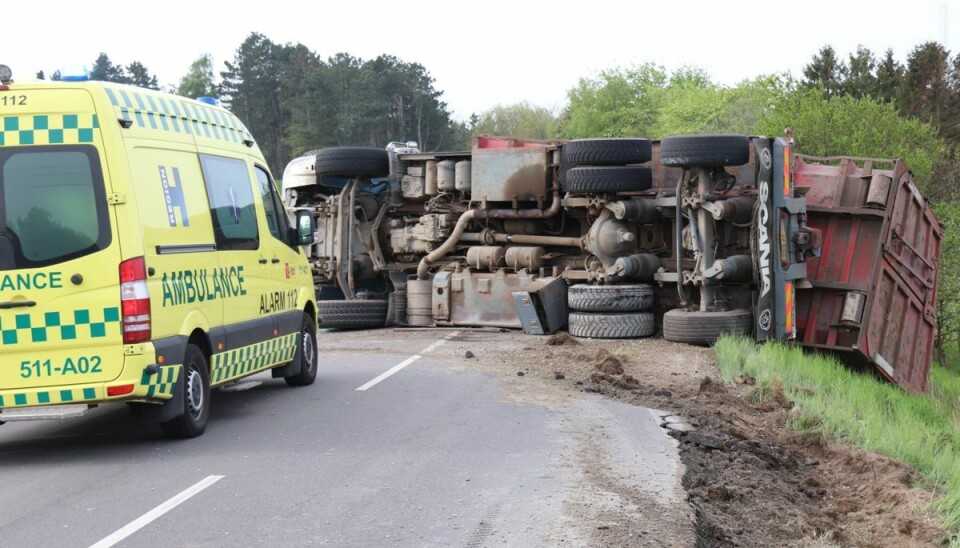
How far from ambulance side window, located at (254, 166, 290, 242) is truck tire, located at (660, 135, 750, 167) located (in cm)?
565

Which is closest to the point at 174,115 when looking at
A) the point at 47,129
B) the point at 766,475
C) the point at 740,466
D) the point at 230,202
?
the point at 230,202

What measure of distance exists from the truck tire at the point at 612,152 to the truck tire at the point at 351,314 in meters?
4.11

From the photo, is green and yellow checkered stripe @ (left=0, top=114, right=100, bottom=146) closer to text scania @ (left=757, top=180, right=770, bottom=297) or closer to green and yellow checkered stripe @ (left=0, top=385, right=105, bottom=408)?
green and yellow checkered stripe @ (left=0, top=385, right=105, bottom=408)

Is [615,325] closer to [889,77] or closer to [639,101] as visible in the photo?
[889,77]

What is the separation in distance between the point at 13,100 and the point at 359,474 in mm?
3580

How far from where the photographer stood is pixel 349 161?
1828cm

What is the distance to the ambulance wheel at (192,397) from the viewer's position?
29.1 ft

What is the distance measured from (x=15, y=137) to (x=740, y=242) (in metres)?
9.78

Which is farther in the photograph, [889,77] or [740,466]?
[889,77]

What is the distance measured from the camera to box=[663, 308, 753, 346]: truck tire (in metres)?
14.8

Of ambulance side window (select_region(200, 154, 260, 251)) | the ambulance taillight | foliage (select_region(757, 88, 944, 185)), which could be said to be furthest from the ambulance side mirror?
foliage (select_region(757, 88, 944, 185))

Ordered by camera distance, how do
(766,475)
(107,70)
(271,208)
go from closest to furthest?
1. (766,475)
2. (271,208)
3. (107,70)

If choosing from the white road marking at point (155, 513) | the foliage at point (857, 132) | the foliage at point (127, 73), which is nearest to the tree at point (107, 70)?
the foliage at point (127, 73)

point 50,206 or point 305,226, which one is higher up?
point 50,206
